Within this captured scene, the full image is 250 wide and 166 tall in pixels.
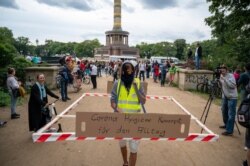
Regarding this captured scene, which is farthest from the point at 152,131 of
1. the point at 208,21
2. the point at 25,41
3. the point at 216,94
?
the point at 25,41

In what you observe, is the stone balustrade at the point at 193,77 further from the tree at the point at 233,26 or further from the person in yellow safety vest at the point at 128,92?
the person in yellow safety vest at the point at 128,92

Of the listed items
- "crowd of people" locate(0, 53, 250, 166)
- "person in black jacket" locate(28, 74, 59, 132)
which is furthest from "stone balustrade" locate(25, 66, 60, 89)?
"person in black jacket" locate(28, 74, 59, 132)

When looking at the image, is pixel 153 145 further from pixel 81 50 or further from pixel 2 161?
pixel 81 50

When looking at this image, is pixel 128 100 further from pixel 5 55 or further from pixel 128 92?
pixel 5 55

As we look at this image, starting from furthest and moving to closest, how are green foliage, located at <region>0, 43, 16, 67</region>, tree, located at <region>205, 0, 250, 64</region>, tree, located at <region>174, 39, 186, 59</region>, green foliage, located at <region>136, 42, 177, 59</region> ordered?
tree, located at <region>174, 39, 186, 59</region> < green foliage, located at <region>136, 42, 177, 59</region> < tree, located at <region>205, 0, 250, 64</region> < green foliage, located at <region>0, 43, 16, 67</region>

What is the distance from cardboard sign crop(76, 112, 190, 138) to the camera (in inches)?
144

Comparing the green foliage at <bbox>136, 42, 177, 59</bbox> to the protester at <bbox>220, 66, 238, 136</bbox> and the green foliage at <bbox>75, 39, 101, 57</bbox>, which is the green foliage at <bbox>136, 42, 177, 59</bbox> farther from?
the protester at <bbox>220, 66, 238, 136</bbox>

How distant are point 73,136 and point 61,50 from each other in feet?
537

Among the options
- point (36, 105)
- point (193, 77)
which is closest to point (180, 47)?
point (193, 77)

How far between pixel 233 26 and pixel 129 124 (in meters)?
18.7

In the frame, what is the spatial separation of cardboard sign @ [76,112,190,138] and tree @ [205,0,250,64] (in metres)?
17.5

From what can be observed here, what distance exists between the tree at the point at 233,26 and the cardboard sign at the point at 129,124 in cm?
1747

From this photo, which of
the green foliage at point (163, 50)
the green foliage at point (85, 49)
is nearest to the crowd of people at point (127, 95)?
the green foliage at point (163, 50)

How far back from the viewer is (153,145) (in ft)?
20.8
